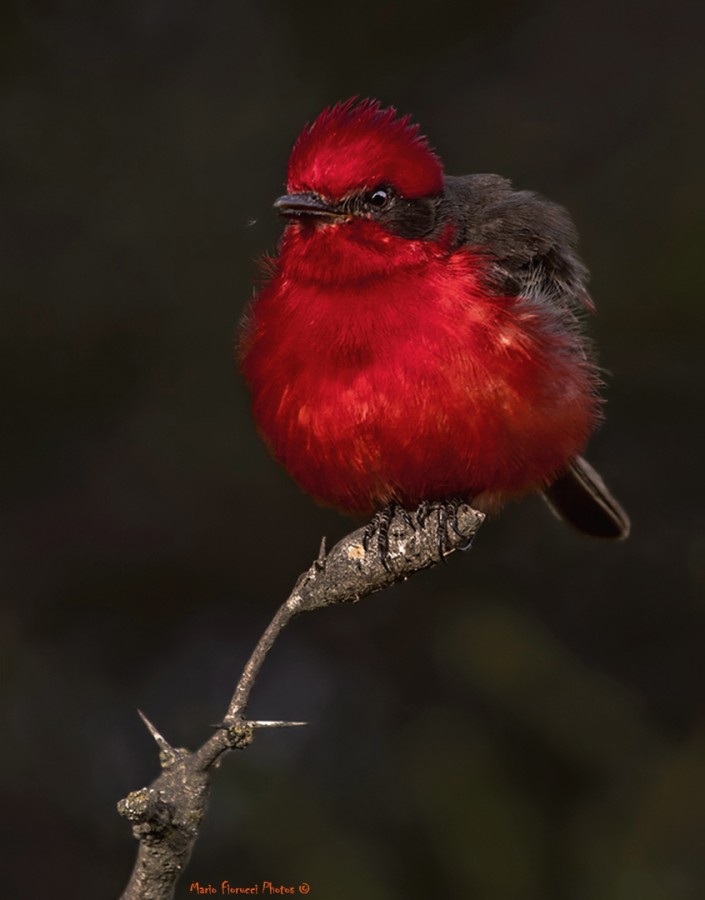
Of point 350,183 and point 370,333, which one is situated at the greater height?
point 350,183

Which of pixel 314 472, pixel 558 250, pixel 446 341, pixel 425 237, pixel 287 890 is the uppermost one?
pixel 558 250

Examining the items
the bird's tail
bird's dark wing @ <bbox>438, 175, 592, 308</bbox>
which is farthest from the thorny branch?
the bird's tail

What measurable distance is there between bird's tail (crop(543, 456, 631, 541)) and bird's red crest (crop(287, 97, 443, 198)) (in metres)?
1.60

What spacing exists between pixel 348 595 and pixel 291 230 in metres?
1.37

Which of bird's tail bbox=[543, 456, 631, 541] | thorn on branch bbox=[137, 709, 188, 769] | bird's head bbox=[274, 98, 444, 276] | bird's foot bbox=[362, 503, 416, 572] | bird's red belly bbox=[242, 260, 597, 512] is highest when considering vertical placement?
bird's tail bbox=[543, 456, 631, 541]

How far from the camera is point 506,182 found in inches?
188

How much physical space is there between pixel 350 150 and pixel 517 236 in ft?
2.40

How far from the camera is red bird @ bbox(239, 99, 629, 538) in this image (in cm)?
389

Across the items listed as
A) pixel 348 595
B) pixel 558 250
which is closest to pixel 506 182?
pixel 558 250

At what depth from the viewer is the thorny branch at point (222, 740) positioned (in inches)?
102

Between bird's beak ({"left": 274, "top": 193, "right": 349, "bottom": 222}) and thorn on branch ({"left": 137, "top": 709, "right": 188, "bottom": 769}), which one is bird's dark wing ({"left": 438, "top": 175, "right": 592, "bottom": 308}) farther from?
thorn on branch ({"left": 137, "top": 709, "right": 188, "bottom": 769})

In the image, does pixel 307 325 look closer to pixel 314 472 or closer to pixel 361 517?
pixel 314 472

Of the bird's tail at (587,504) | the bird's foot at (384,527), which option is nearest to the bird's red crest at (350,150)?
the bird's foot at (384,527)

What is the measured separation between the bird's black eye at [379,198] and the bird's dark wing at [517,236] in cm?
26
